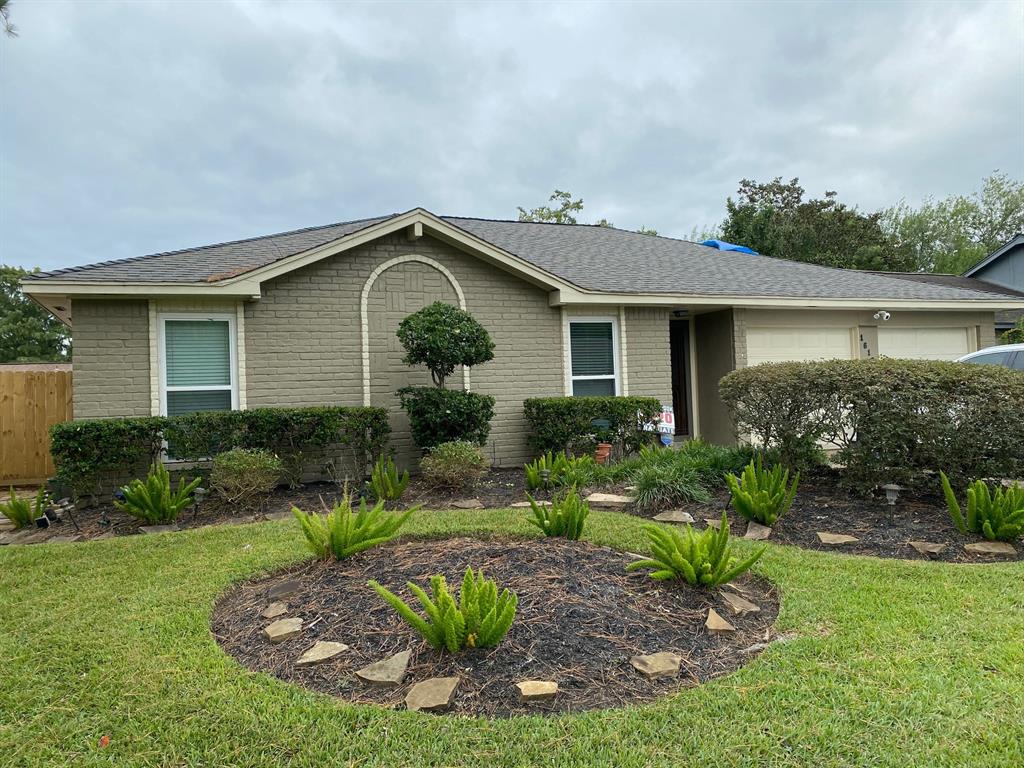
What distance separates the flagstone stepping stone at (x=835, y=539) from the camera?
17.0 feet

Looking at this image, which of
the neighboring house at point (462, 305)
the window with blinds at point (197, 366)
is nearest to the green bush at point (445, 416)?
the neighboring house at point (462, 305)

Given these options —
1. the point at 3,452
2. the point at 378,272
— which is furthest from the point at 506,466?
the point at 3,452

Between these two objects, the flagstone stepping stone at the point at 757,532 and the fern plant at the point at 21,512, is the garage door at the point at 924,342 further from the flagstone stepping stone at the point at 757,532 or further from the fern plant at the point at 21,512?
the fern plant at the point at 21,512

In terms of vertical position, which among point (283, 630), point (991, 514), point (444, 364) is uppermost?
point (444, 364)

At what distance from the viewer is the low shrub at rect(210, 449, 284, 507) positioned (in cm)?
671

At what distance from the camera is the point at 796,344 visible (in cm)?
1152

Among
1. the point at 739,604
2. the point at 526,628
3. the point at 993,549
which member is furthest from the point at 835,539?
the point at 526,628

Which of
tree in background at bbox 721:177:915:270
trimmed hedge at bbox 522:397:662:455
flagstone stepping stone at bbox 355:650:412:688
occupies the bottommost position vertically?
flagstone stepping stone at bbox 355:650:412:688

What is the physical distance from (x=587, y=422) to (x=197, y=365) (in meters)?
5.59

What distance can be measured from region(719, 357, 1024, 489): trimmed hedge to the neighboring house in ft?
12.4

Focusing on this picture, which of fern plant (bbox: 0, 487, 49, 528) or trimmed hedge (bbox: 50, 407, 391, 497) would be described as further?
trimmed hedge (bbox: 50, 407, 391, 497)

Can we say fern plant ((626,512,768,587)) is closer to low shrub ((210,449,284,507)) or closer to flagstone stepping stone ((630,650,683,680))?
flagstone stepping stone ((630,650,683,680))

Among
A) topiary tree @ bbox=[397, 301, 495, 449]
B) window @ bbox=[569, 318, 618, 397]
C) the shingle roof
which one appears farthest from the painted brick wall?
window @ bbox=[569, 318, 618, 397]

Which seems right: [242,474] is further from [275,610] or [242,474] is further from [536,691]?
[536,691]
